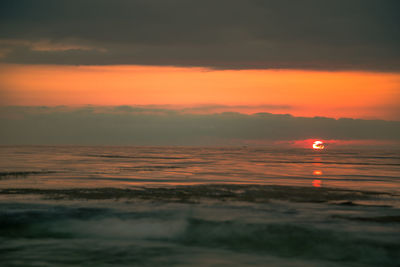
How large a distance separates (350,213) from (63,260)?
26.7ft

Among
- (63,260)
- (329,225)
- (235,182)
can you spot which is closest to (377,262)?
(329,225)

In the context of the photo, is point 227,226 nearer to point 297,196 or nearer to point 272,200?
point 272,200

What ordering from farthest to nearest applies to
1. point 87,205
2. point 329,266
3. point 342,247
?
point 87,205
point 342,247
point 329,266

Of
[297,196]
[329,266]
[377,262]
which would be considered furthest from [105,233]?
[297,196]

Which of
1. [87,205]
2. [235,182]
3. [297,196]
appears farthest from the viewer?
[235,182]

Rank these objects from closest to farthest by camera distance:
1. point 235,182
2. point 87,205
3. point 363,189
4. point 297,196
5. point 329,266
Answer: point 329,266
point 87,205
point 297,196
point 363,189
point 235,182

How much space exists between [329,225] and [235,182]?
1036 centimetres

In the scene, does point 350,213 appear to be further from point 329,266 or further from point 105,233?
point 105,233

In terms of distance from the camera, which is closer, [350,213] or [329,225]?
[329,225]

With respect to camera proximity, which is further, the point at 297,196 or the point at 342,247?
the point at 297,196

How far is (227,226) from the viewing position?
36.6ft

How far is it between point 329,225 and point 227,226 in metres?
2.56

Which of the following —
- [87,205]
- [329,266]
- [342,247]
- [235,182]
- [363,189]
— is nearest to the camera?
[329,266]

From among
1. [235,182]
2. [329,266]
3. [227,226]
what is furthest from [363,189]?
[329,266]
